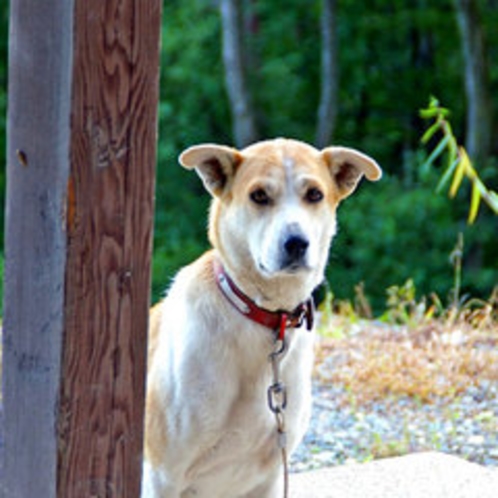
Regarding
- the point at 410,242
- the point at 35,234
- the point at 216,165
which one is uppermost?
the point at 216,165

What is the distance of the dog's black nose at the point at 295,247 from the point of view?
3.34 meters

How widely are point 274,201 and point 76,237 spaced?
1.32 metres

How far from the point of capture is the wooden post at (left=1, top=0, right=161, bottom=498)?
7.35 ft

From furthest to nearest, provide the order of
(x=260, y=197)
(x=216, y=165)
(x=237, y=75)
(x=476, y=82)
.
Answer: (x=237, y=75) < (x=476, y=82) < (x=216, y=165) < (x=260, y=197)

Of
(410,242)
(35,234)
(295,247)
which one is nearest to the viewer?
(35,234)

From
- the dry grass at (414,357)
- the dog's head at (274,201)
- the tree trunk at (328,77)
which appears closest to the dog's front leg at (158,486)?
the dog's head at (274,201)

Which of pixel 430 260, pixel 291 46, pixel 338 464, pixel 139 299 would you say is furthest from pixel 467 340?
pixel 291 46

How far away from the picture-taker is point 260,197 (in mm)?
3518

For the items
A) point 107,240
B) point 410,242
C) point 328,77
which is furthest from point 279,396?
point 328,77

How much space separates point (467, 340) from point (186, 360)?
3717mm

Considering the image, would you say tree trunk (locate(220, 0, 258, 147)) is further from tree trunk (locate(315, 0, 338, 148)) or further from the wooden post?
the wooden post

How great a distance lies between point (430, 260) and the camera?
1619cm

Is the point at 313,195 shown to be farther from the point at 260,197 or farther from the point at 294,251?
the point at 294,251

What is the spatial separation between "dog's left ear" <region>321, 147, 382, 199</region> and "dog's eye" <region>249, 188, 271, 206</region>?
0.96ft
